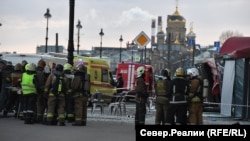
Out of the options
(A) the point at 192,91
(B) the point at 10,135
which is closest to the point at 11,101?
(B) the point at 10,135

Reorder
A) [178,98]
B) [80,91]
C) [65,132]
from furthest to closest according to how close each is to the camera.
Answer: [80,91], [65,132], [178,98]

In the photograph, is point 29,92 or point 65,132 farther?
point 29,92

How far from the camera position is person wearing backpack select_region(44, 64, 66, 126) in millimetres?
16203

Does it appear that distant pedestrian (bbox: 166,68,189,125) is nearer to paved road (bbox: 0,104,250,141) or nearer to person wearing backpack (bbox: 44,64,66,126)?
paved road (bbox: 0,104,250,141)

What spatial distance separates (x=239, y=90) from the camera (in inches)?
769

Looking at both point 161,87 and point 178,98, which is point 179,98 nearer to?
point 178,98

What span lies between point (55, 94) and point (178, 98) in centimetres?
410

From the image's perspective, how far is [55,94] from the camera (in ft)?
53.4

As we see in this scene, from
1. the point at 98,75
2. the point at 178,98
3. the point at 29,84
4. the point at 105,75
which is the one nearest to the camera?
the point at 178,98

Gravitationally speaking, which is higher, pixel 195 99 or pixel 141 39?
pixel 141 39

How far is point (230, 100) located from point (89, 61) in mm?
11199

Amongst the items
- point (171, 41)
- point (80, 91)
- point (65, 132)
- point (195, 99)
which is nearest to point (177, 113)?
point (195, 99)

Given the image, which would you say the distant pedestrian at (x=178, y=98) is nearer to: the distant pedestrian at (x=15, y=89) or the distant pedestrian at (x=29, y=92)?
the distant pedestrian at (x=29, y=92)

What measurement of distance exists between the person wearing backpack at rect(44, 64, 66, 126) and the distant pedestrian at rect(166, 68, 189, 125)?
365cm
